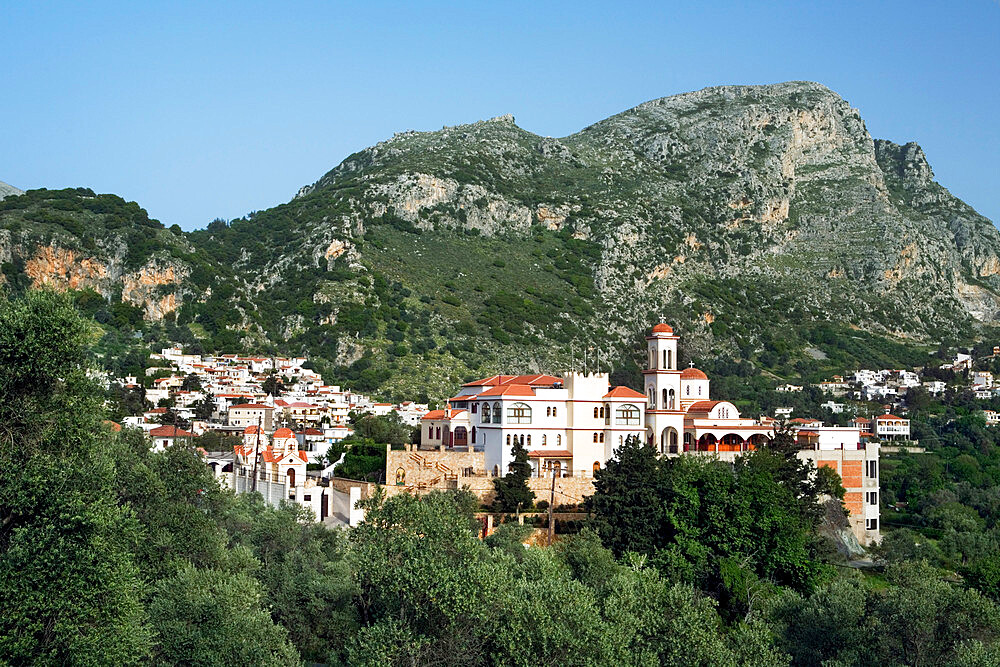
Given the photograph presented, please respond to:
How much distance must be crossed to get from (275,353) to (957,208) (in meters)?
120

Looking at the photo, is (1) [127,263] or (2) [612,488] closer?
(2) [612,488]

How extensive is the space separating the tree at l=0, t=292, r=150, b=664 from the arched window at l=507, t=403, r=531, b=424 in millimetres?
29083

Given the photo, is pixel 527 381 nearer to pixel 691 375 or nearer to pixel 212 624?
pixel 691 375

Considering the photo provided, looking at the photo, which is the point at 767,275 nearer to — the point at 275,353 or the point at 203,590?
the point at 275,353

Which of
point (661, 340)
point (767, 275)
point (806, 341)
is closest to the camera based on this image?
point (661, 340)

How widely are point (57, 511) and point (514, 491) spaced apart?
26346 mm

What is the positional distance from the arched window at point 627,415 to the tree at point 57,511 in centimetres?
3176

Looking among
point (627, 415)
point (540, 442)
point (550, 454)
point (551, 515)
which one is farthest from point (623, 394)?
point (551, 515)

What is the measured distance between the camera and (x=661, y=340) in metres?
55.8

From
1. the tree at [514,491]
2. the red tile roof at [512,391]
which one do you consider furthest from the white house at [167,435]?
the tree at [514,491]

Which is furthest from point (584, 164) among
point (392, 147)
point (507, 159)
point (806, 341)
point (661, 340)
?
point (661, 340)

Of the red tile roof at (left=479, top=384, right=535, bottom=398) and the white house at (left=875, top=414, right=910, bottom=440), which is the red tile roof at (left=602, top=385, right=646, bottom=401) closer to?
the red tile roof at (left=479, top=384, right=535, bottom=398)

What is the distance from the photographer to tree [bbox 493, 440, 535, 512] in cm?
4372

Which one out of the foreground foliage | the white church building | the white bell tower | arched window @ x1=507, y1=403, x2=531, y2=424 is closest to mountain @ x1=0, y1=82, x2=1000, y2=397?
the white bell tower
